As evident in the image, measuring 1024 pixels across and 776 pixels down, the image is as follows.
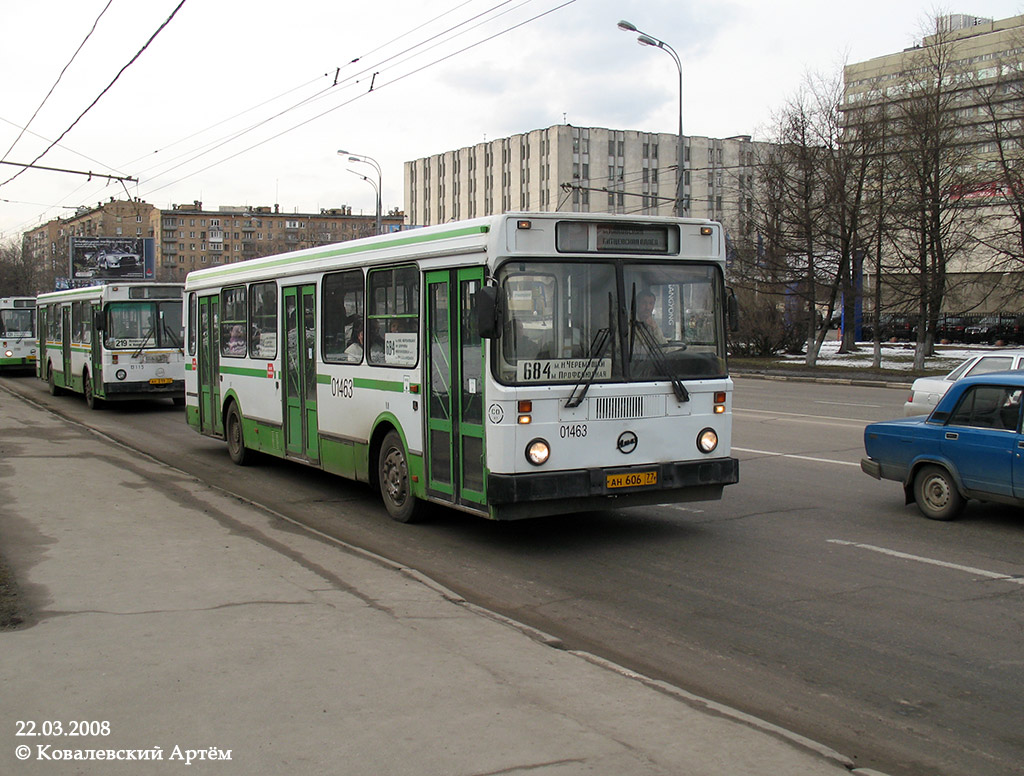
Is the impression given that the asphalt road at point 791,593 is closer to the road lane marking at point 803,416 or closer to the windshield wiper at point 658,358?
the windshield wiper at point 658,358

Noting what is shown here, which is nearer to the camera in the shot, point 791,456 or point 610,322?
point 610,322

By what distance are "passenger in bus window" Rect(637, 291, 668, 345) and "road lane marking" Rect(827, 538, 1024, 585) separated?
2362 millimetres

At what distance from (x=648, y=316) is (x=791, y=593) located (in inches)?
110

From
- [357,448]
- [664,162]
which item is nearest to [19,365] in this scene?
[357,448]

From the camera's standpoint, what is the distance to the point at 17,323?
3841 centimetres

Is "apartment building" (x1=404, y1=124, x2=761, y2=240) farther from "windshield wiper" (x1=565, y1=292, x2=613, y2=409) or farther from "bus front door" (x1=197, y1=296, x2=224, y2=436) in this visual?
"windshield wiper" (x1=565, y1=292, x2=613, y2=409)

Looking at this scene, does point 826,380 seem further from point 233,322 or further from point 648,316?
point 648,316

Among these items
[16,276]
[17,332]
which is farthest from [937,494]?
[16,276]

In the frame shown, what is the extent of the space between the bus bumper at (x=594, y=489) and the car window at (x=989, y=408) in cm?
236

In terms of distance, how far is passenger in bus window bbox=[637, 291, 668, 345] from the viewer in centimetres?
883

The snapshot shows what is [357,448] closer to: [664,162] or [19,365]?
[19,365]

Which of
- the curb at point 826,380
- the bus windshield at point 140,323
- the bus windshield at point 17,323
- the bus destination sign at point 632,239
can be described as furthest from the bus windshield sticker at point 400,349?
the bus windshield at point 17,323

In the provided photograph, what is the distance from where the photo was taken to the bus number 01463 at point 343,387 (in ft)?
35.8

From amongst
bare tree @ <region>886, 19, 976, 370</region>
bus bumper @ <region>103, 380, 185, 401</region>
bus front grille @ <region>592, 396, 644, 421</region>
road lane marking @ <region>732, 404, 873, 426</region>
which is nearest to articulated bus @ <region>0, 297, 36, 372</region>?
bus bumper @ <region>103, 380, 185, 401</region>
